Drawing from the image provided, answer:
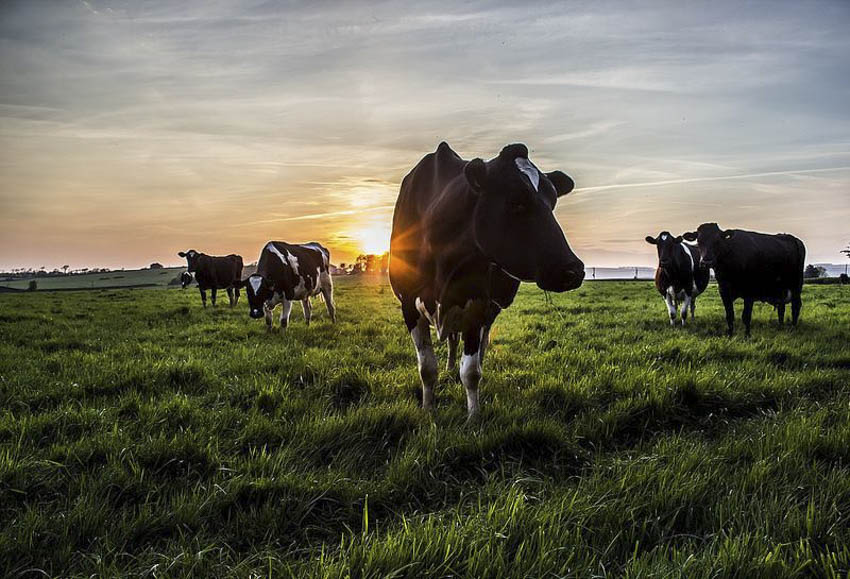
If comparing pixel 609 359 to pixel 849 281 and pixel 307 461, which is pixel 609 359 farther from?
pixel 849 281

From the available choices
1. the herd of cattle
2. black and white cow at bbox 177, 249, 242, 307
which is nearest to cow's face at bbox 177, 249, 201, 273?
black and white cow at bbox 177, 249, 242, 307

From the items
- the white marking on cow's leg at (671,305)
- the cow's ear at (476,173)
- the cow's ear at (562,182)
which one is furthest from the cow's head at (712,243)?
the cow's ear at (476,173)

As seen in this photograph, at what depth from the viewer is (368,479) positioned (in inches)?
122

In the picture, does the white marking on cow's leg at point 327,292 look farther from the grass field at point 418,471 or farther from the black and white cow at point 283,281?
the grass field at point 418,471

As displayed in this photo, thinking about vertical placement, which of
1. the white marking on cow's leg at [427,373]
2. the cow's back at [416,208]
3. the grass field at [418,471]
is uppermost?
the cow's back at [416,208]

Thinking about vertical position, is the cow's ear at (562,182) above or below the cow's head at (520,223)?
above

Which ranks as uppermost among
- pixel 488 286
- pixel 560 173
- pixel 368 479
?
pixel 560 173

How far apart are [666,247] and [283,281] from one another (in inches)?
386

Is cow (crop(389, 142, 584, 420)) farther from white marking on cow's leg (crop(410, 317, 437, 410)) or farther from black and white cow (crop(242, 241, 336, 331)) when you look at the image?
black and white cow (crop(242, 241, 336, 331))

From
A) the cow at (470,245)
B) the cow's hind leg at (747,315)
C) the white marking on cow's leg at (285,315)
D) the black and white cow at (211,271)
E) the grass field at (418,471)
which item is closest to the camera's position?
the grass field at (418,471)

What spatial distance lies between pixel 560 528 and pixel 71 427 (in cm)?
382

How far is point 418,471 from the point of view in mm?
3064

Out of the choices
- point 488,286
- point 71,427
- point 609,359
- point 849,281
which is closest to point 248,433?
point 71,427

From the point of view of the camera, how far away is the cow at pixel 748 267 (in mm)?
9789
